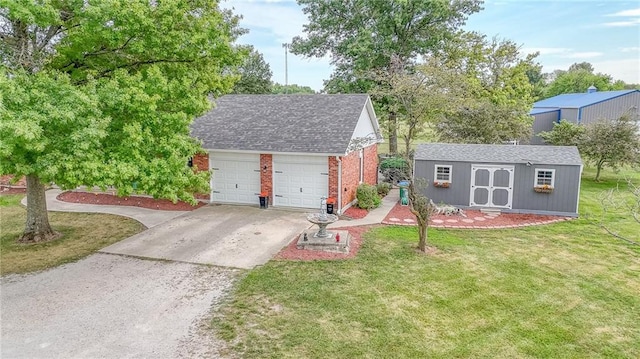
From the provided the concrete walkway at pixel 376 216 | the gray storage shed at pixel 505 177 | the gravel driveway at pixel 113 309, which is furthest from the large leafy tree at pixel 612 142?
the gravel driveway at pixel 113 309

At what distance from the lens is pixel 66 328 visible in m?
6.99

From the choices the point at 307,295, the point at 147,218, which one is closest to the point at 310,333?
the point at 307,295

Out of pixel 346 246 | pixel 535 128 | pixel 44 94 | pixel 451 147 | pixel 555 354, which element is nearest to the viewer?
pixel 555 354

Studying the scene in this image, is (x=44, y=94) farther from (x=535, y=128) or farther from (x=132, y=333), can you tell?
(x=535, y=128)

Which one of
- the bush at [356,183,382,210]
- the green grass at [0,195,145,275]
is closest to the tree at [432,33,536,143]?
the bush at [356,183,382,210]

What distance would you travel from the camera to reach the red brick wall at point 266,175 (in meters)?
15.6

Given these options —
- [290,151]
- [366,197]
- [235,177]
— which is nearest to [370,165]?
[366,197]

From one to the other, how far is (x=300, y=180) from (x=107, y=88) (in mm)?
7770

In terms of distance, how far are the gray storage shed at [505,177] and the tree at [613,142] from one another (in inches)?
268

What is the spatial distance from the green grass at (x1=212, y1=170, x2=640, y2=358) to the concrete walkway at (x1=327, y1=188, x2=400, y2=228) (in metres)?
2.06

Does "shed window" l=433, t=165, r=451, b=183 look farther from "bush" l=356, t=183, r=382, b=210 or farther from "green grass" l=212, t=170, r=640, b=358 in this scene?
"green grass" l=212, t=170, r=640, b=358

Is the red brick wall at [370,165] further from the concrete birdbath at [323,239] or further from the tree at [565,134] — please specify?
the tree at [565,134]

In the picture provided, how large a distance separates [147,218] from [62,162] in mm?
6381

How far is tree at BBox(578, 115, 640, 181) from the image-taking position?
19984mm
